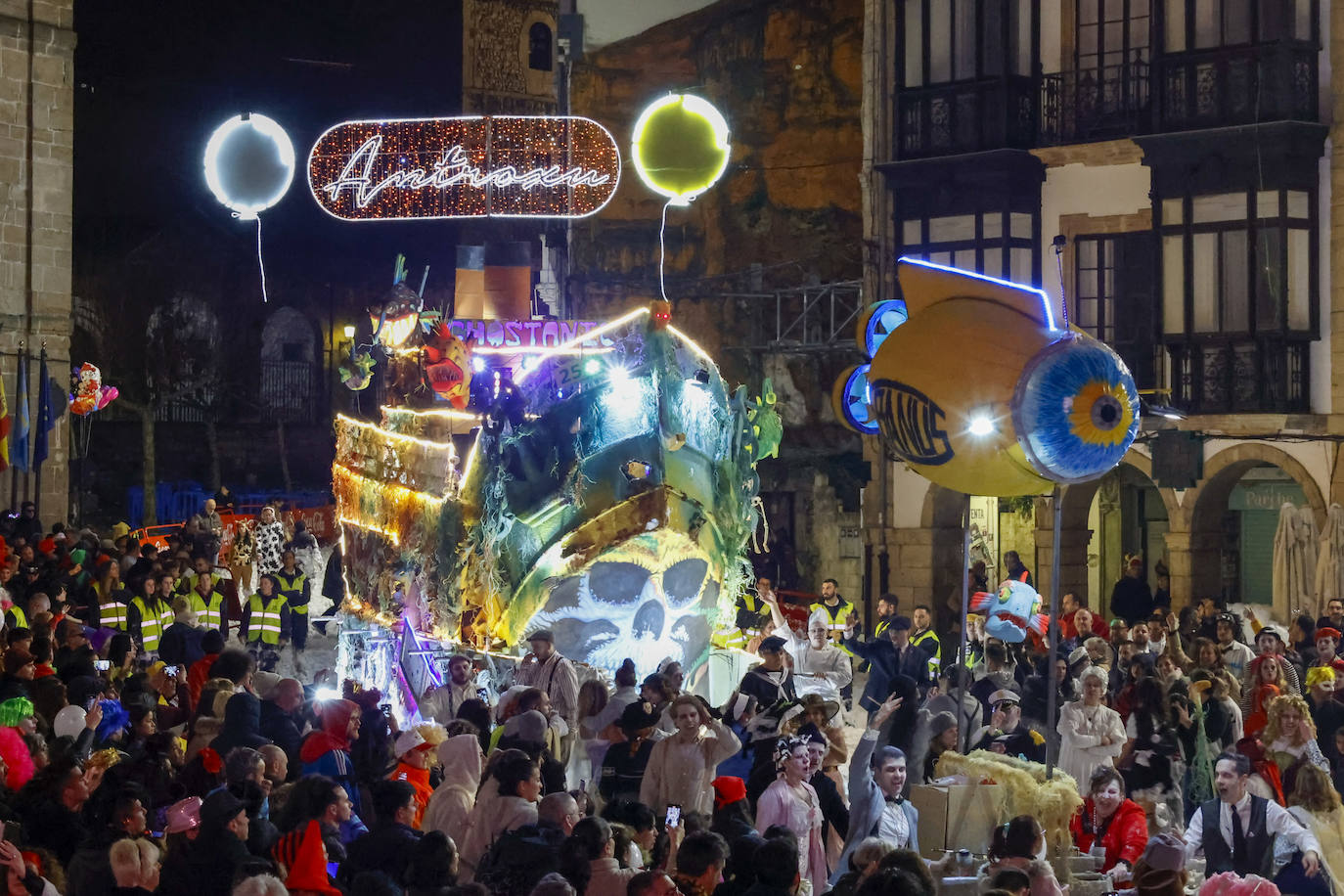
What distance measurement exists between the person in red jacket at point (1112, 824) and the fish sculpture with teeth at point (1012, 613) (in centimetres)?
551

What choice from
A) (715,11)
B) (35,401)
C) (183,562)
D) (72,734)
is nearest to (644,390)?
(183,562)

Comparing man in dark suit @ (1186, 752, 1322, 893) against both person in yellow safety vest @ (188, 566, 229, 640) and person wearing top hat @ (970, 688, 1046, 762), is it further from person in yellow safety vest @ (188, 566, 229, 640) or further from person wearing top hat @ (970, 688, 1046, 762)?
person in yellow safety vest @ (188, 566, 229, 640)

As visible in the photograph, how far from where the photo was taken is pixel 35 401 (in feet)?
85.3

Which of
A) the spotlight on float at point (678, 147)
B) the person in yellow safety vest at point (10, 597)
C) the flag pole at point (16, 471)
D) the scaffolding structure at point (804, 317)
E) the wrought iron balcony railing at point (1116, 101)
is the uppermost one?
the wrought iron balcony railing at point (1116, 101)

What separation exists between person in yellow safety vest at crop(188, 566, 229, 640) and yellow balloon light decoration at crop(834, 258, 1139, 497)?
7.91m

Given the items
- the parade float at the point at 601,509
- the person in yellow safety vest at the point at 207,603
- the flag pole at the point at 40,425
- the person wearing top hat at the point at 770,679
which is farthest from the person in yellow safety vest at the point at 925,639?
the flag pole at the point at 40,425

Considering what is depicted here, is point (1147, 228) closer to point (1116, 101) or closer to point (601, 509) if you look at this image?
point (1116, 101)

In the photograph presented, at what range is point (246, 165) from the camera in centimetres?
2206

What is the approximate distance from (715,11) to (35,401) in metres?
16.3

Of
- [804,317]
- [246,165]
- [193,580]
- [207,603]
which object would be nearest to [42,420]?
[246,165]

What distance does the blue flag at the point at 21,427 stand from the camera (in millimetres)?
24766

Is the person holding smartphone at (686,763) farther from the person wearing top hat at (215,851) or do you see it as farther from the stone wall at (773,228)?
the stone wall at (773,228)

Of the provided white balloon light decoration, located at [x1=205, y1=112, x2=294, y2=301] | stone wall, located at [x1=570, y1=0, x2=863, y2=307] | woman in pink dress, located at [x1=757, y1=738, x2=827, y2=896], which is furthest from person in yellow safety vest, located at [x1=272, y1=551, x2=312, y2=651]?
stone wall, located at [x1=570, y1=0, x2=863, y2=307]

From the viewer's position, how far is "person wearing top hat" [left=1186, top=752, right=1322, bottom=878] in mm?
9398
